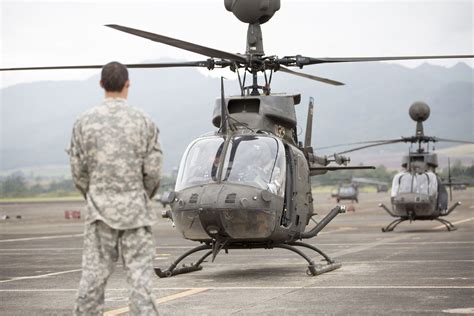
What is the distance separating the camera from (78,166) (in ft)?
21.4

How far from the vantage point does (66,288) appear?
12.0 meters

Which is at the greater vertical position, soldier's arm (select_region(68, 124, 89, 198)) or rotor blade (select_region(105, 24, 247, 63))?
rotor blade (select_region(105, 24, 247, 63))

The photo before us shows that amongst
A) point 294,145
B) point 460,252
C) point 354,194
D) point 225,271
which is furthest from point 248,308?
point 354,194

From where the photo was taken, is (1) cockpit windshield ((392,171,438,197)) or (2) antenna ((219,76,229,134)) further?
(1) cockpit windshield ((392,171,438,197))

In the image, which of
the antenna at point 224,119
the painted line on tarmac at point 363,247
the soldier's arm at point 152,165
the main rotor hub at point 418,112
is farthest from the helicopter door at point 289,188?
the main rotor hub at point 418,112

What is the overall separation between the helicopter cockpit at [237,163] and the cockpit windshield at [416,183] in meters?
15.8

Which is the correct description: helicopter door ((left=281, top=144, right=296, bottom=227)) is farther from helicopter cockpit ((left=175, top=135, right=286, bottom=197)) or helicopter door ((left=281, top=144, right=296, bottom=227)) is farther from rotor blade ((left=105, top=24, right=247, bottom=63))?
rotor blade ((left=105, top=24, right=247, bottom=63))

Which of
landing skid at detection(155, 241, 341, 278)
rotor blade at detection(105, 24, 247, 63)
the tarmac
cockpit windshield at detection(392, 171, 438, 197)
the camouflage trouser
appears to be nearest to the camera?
the camouflage trouser

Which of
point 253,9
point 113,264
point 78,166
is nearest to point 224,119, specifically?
point 253,9

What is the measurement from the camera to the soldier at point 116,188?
6270 mm

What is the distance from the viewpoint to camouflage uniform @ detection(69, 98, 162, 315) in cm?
627

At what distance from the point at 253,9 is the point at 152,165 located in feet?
27.2

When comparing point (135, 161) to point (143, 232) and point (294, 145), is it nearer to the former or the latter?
point (143, 232)

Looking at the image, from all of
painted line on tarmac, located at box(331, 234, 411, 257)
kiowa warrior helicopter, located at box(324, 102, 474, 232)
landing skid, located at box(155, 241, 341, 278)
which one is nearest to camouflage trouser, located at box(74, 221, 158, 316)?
landing skid, located at box(155, 241, 341, 278)
